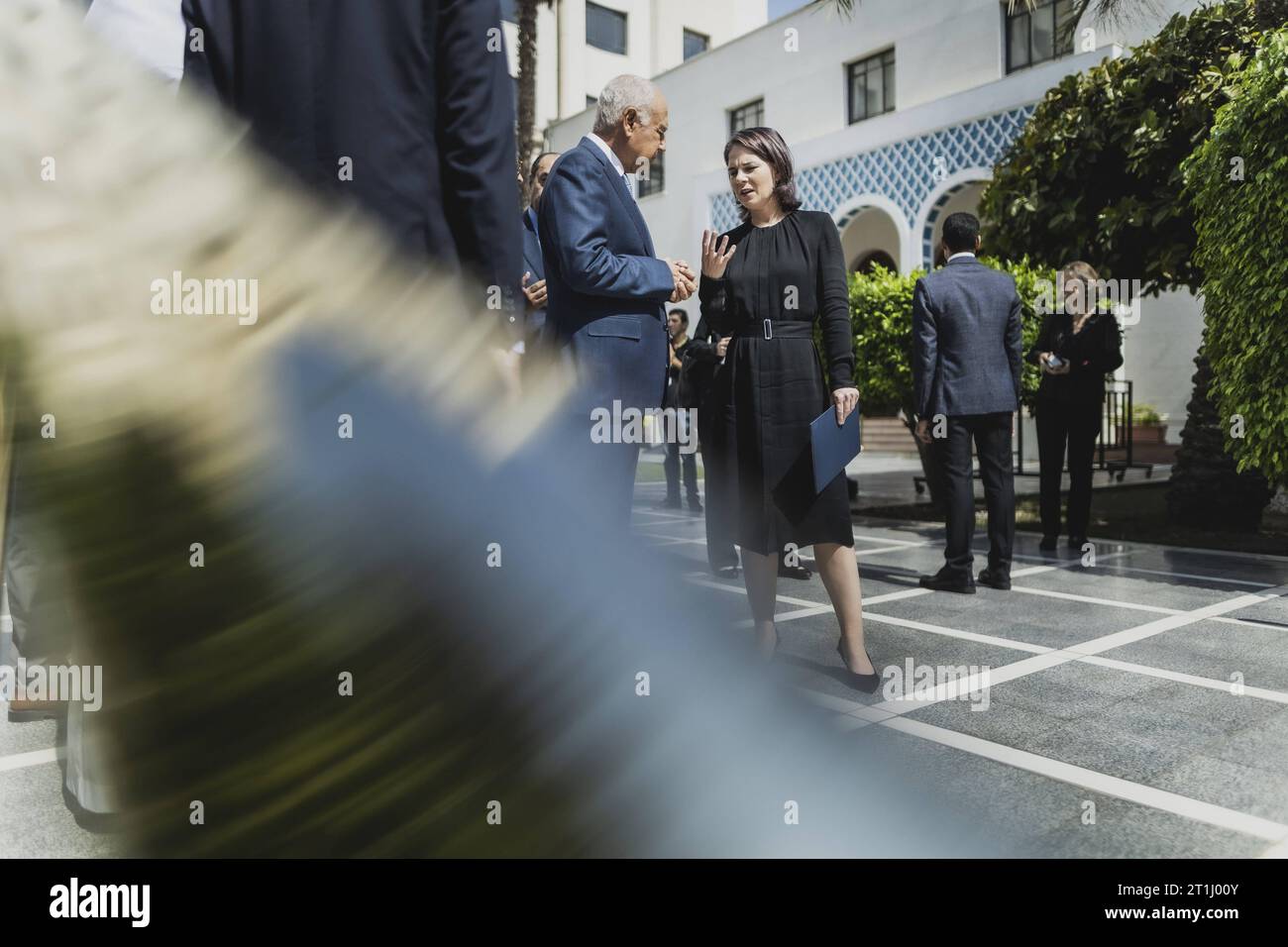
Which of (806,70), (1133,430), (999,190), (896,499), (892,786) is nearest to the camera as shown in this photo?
(892,786)

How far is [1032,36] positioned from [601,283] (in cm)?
1950

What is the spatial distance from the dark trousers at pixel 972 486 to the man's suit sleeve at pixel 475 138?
4261 mm

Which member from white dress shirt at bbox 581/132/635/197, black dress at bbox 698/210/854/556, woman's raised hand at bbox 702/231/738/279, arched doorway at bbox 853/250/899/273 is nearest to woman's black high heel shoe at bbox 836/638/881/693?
black dress at bbox 698/210/854/556

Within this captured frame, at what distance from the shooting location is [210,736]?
6.25 ft

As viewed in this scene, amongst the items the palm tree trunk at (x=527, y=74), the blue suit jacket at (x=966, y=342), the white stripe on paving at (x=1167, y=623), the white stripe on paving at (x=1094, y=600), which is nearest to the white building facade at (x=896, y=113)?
the palm tree trunk at (x=527, y=74)

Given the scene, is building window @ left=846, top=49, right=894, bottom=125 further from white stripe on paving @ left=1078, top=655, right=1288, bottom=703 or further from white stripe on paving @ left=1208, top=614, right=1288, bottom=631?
white stripe on paving @ left=1078, top=655, right=1288, bottom=703

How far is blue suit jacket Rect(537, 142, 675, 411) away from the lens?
3113 mm

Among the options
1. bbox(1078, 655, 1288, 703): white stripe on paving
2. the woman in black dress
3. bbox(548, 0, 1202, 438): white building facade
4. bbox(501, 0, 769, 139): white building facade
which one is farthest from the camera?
bbox(501, 0, 769, 139): white building facade

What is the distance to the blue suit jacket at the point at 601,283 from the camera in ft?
10.2

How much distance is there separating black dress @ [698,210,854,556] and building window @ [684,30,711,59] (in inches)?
1417

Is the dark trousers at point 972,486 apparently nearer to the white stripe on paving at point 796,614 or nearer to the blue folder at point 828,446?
the white stripe on paving at point 796,614
